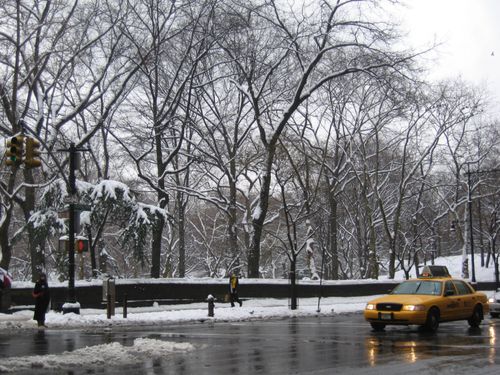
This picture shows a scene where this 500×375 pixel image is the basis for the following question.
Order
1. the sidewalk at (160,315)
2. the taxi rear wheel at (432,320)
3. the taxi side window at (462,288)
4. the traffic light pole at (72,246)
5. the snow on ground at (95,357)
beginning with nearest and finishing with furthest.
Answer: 1. the snow on ground at (95,357)
2. the taxi rear wheel at (432,320)
3. the taxi side window at (462,288)
4. the sidewalk at (160,315)
5. the traffic light pole at (72,246)

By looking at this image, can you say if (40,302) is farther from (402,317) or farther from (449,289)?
(449,289)

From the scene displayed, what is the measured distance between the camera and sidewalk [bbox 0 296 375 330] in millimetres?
22891

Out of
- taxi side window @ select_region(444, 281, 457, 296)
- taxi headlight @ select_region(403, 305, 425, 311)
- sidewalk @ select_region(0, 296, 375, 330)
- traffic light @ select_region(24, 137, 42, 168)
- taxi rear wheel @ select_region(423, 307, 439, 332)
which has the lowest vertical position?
sidewalk @ select_region(0, 296, 375, 330)

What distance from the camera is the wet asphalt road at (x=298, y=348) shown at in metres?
11.7

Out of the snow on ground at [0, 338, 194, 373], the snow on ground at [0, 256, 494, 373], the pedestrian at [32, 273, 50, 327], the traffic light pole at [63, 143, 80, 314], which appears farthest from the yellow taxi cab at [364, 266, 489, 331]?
the traffic light pole at [63, 143, 80, 314]

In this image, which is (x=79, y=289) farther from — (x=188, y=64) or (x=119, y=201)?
(x=188, y=64)

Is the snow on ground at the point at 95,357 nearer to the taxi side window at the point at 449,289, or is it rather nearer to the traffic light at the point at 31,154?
the traffic light at the point at 31,154

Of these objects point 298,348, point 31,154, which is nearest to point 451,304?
point 298,348

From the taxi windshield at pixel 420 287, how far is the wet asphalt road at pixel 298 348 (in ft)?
3.80

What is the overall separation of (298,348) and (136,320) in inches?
414

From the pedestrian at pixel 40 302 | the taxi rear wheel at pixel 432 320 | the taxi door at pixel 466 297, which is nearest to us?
the taxi rear wheel at pixel 432 320

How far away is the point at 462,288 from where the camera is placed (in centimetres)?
2134

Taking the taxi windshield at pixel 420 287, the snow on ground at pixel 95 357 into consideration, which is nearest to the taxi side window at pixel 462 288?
the taxi windshield at pixel 420 287

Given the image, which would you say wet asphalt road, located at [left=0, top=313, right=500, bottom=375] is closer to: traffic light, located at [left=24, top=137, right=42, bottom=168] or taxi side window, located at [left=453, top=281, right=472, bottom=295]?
taxi side window, located at [left=453, top=281, right=472, bottom=295]
